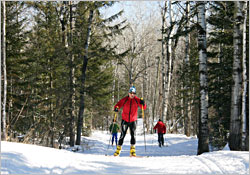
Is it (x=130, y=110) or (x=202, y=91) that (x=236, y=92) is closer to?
(x=202, y=91)

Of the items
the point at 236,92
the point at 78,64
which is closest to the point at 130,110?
the point at 236,92

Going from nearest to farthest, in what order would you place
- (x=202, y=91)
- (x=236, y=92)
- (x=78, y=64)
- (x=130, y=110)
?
(x=130, y=110)
(x=236, y=92)
(x=202, y=91)
(x=78, y=64)

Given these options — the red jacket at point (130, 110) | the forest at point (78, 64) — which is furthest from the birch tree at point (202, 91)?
the red jacket at point (130, 110)

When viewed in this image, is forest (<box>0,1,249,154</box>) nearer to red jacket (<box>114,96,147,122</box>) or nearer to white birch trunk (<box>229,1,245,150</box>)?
white birch trunk (<box>229,1,245,150</box>)

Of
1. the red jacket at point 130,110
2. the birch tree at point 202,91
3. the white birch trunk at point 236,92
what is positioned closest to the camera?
the red jacket at point 130,110

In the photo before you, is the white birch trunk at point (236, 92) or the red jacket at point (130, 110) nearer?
the red jacket at point (130, 110)

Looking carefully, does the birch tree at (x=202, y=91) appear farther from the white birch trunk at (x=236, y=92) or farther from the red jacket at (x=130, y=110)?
the red jacket at (x=130, y=110)

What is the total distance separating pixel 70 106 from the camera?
17062 millimetres

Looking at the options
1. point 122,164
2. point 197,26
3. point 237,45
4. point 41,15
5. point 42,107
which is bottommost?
point 122,164

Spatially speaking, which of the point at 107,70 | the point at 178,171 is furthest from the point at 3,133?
the point at 107,70

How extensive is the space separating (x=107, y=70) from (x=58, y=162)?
20261mm

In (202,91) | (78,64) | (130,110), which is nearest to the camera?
(130,110)

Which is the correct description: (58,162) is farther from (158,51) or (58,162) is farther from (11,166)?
(158,51)

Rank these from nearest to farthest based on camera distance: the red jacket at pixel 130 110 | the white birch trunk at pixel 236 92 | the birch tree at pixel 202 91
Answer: the red jacket at pixel 130 110 < the white birch trunk at pixel 236 92 < the birch tree at pixel 202 91
